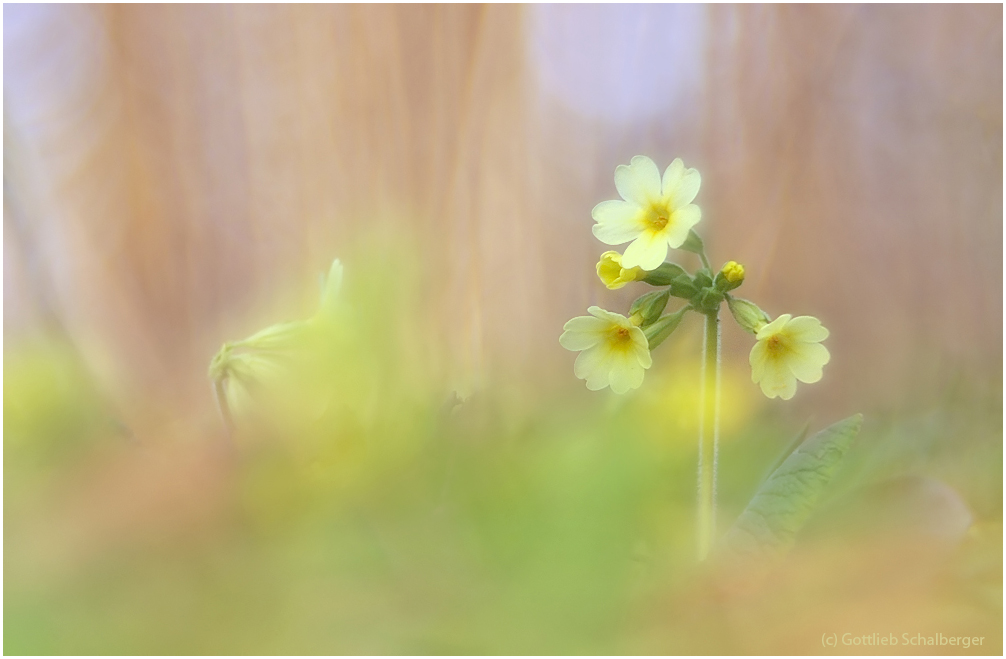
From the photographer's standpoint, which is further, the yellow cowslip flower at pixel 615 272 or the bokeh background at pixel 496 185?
the bokeh background at pixel 496 185

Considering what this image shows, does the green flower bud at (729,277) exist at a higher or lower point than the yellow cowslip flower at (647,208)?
lower

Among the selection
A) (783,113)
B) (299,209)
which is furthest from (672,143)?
(299,209)

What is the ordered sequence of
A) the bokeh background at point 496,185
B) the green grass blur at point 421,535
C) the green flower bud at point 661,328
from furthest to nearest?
the bokeh background at point 496,185, the green flower bud at point 661,328, the green grass blur at point 421,535

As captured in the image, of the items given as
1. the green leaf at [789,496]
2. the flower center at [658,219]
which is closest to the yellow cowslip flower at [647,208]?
the flower center at [658,219]

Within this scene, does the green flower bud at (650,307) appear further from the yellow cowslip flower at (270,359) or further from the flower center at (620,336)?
the yellow cowslip flower at (270,359)

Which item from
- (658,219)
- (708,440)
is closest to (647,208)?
(658,219)

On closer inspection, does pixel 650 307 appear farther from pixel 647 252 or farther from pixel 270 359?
pixel 270 359

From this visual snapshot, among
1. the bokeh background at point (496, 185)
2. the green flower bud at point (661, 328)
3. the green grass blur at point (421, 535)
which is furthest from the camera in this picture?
the bokeh background at point (496, 185)

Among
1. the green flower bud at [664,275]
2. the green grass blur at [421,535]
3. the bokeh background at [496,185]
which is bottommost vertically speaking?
the green grass blur at [421,535]
